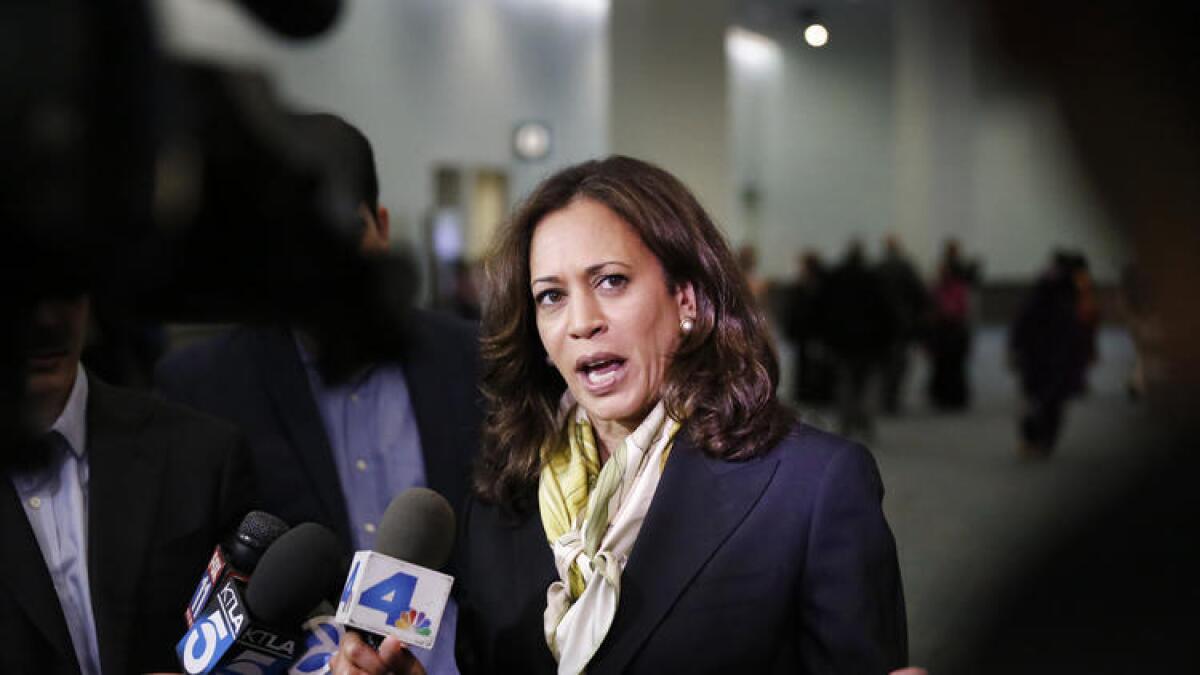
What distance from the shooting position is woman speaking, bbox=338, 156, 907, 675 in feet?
4.59

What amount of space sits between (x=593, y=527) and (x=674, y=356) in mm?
255

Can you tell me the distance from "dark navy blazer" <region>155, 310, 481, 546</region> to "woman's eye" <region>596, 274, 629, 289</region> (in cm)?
24

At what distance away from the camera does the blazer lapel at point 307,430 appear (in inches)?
64.5

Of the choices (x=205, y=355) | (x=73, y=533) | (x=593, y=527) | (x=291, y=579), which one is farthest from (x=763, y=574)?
(x=205, y=355)

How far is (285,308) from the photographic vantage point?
2.11 feet

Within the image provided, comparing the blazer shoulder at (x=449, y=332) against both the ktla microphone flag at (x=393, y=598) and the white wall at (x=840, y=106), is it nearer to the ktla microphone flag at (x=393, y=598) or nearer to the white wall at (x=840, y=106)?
the ktla microphone flag at (x=393, y=598)

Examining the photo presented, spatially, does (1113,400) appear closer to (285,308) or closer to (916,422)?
(285,308)

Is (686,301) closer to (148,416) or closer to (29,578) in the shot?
(148,416)

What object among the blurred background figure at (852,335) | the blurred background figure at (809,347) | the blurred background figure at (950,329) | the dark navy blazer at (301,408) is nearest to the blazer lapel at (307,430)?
the dark navy blazer at (301,408)

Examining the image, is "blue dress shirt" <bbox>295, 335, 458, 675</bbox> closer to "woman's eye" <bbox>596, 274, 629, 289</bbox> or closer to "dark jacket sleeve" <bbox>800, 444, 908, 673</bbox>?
"woman's eye" <bbox>596, 274, 629, 289</bbox>

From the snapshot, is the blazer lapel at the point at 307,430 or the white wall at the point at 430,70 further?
the blazer lapel at the point at 307,430

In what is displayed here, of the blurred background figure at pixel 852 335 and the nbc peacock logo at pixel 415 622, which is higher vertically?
the nbc peacock logo at pixel 415 622

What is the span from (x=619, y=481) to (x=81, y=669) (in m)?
0.67

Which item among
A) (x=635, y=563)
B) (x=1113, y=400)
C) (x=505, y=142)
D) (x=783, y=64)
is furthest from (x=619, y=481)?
(x=1113, y=400)
